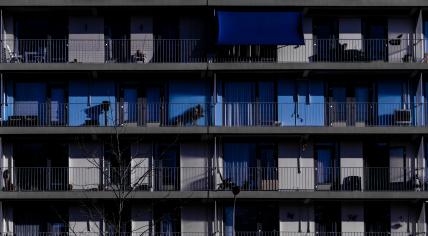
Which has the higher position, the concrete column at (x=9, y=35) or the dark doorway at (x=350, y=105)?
the concrete column at (x=9, y=35)

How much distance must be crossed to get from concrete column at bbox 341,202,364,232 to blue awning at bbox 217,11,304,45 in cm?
677

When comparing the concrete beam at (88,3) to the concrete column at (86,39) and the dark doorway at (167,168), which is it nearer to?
the concrete column at (86,39)

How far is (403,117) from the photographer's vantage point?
50531 mm

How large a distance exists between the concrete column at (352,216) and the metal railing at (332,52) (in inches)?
226

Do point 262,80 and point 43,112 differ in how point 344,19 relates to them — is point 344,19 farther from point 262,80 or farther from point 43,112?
point 43,112

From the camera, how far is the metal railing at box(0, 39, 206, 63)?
50.7 metres

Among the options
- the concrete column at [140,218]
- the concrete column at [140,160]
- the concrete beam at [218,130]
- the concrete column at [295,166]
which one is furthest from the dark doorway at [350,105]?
the concrete column at [140,218]

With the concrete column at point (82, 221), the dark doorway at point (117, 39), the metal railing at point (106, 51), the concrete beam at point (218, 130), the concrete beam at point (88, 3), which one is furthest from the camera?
the dark doorway at point (117, 39)

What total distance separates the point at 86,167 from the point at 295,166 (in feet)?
27.0

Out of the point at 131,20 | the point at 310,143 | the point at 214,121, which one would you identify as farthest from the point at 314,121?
the point at 131,20

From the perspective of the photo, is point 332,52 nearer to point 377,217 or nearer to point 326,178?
point 326,178

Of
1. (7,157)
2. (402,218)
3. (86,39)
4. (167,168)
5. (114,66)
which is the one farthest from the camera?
(86,39)

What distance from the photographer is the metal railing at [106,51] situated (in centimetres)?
5069

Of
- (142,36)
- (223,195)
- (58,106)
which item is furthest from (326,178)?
(58,106)
